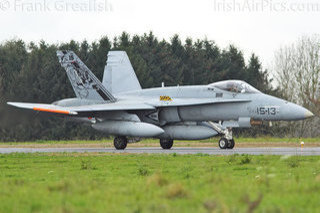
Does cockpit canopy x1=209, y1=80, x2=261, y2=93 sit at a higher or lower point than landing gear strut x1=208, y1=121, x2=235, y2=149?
higher

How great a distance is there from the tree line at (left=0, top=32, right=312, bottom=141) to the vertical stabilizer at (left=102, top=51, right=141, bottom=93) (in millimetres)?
13724

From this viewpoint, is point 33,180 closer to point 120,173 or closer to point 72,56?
point 120,173

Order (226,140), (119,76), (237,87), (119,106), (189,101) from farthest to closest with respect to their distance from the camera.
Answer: (119,76) < (119,106) < (189,101) < (237,87) < (226,140)

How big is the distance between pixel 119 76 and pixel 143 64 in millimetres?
28573

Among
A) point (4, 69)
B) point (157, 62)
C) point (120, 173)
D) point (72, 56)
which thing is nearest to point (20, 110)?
point (72, 56)

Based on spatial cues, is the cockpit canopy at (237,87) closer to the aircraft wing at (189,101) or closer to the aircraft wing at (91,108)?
the aircraft wing at (189,101)

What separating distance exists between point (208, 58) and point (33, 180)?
58748mm

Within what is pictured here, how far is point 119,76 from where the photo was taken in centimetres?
3080

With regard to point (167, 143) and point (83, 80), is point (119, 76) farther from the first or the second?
point (167, 143)

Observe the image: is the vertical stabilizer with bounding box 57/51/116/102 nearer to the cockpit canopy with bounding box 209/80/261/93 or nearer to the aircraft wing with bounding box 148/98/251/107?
the aircraft wing with bounding box 148/98/251/107

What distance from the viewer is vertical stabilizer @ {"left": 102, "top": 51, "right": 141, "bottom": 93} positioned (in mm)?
30562

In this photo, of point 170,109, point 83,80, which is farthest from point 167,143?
point 83,80

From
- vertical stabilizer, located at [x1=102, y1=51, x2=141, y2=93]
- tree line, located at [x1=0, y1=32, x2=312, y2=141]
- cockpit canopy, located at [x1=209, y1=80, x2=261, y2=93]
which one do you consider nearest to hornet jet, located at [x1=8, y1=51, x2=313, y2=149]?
cockpit canopy, located at [x1=209, y1=80, x2=261, y2=93]

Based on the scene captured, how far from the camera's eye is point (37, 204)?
6.56 meters
